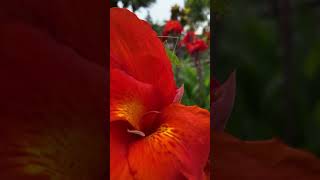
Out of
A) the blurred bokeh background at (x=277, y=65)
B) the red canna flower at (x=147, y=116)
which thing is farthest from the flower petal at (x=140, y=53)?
the blurred bokeh background at (x=277, y=65)

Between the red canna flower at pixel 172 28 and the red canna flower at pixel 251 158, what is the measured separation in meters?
0.09

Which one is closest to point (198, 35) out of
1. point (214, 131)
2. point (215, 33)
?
point (215, 33)

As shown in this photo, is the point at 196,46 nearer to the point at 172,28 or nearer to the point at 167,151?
the point at 172,28

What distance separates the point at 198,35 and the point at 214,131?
130mm

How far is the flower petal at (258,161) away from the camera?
652 millimetres

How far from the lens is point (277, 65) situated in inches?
29.2

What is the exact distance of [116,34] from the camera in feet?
2.05

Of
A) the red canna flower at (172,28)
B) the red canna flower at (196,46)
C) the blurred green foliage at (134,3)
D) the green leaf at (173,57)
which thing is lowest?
the green leaf at (173,57)

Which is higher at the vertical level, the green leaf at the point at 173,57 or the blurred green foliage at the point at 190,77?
the green leaf at the point at 173,57
